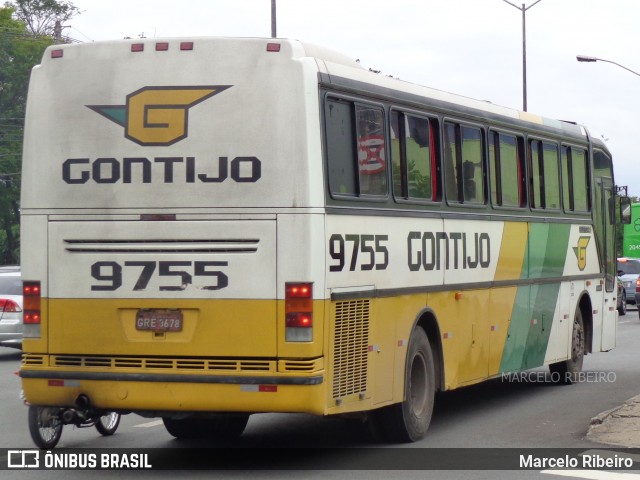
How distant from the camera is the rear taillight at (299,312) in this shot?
10.0m

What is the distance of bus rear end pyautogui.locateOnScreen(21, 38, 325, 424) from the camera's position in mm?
10070

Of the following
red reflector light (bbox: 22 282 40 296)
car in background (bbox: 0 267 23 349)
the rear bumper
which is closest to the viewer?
the rear bumper

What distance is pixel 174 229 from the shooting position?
10320 millimetres

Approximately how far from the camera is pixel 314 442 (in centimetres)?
1218

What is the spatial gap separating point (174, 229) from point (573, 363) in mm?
8949

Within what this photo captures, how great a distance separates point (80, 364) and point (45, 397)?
396 millimetres

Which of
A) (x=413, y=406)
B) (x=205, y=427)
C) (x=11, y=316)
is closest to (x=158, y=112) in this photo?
(x=205, y=427)

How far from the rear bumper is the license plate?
37cm

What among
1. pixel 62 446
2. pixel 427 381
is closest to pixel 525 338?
pixel 427 381

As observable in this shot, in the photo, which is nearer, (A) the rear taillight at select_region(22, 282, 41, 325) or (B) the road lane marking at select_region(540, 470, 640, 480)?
(B) the road lane marking at select_region(540, 470, 640, 480)

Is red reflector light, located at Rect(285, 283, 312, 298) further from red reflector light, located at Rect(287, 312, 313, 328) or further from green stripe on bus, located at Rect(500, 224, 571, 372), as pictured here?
green stripe on bus, located at Rect(500, 224, 571, 372)

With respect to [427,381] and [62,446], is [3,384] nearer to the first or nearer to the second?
[62,446]

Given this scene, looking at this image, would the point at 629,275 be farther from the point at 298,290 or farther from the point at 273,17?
the point at 298,290

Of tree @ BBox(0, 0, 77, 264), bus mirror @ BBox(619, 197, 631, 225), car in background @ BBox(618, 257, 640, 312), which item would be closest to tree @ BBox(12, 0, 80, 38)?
tree @ BBox(0, 0, 77, 264)
